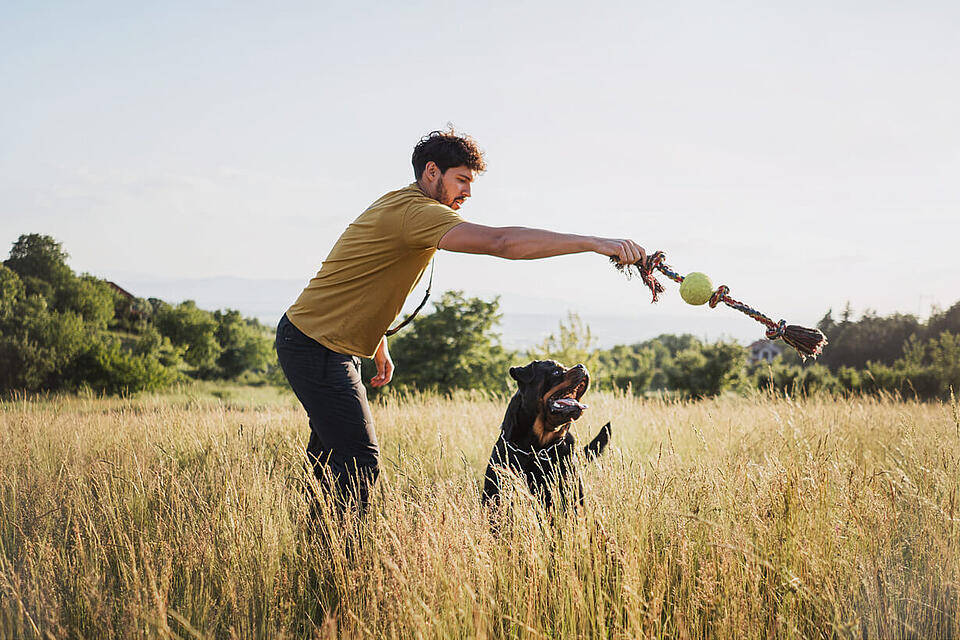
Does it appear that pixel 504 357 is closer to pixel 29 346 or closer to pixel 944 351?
pixel 29 346

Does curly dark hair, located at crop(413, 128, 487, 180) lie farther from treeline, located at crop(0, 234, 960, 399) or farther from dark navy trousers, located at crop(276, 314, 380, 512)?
treeline, located at crop(0, 234, 960, 399)

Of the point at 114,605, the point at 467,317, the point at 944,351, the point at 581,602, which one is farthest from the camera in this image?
the point at 944,351

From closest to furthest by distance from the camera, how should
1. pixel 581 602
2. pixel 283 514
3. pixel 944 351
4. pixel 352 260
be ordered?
pixel 581 602 < pixel 352 260 < pixel 283 514 < pixel 944 351

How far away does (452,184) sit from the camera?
116 inches

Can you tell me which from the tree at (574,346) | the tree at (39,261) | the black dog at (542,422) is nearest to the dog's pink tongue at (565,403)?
the black dog at (542,422)

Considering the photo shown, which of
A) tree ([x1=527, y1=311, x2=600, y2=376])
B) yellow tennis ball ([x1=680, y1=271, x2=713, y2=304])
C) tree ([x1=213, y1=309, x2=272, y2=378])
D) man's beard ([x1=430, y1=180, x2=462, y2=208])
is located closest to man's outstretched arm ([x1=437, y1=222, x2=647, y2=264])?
yellow tennis ball ([x1=680, y1=271, x2=713, y2=304])

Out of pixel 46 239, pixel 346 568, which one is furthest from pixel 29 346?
pixel 346 568

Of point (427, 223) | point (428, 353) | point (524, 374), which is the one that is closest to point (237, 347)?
point (428, 353)

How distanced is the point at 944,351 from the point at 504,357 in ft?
42.5

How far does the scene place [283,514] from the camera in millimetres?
3135

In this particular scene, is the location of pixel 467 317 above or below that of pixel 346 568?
above

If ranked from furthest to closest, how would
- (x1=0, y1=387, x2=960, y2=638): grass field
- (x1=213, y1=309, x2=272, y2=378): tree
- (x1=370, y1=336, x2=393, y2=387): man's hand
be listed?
(x1=213, y1=309, x2=272, y2=378): tree, (x1=370, y1=336, x2=393, y2=387): man's hand, (x1=0, y1=387, x2=960, y2=638): grass field

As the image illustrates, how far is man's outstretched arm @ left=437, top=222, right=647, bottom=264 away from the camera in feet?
7.72

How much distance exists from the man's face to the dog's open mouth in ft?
3.88
